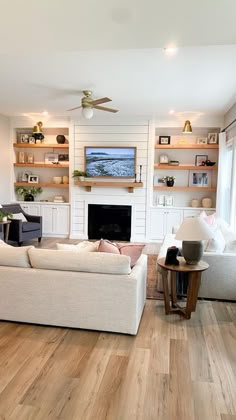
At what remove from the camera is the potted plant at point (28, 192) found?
773cm

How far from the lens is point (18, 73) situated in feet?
A: 14.0

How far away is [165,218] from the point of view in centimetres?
710

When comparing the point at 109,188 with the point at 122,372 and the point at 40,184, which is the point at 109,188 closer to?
the point at 40,184

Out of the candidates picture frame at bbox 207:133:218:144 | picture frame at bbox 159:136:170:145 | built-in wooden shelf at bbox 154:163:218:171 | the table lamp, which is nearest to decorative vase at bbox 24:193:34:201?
built-in wooden shelf at bbox 154:163:218:171

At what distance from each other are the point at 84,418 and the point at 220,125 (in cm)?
626

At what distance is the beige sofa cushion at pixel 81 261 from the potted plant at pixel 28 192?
4963mm

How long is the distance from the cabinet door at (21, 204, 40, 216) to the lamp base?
5.05m

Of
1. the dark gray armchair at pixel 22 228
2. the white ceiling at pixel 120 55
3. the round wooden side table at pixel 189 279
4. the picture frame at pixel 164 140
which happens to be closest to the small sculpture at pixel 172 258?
the round wooden side table at pixel 189 279

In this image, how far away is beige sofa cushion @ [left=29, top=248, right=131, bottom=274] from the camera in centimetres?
283

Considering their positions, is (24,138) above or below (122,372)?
above

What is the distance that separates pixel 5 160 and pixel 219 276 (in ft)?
18.8

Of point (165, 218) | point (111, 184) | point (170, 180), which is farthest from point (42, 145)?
point (165, 218)

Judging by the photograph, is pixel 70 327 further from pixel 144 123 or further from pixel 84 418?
pixel 144 123

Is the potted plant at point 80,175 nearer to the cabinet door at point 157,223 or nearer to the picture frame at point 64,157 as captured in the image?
the picture frame at point 64,157
